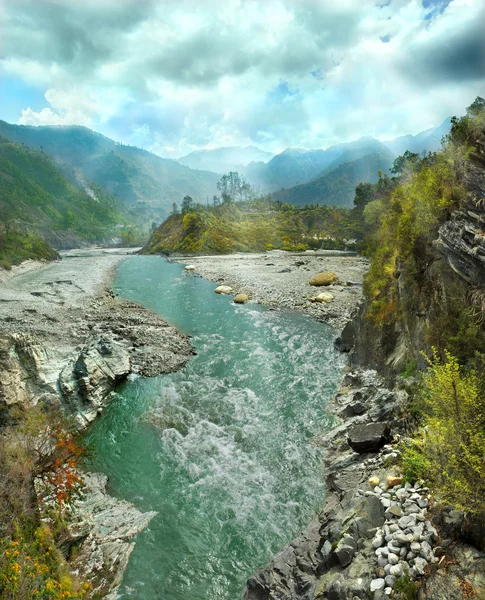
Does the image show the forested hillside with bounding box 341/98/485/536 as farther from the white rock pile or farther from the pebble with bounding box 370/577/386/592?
the pebble with bounding box 370/577/386/592

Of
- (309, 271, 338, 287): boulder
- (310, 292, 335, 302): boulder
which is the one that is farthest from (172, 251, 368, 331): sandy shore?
(309, 271, 338, 287): boulder

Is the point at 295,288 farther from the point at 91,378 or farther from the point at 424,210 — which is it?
the point at 91,378

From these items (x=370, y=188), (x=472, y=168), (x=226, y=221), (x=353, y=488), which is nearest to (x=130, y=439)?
(x=353, y=488)

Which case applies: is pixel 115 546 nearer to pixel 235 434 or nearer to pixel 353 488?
pixel 235 434

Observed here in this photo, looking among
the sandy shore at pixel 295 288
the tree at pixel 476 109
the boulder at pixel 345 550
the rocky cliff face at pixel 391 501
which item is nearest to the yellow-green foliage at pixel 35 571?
the rocky cliff face at pixel 391 501

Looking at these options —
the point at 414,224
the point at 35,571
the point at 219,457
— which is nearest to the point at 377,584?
the point at 35,571

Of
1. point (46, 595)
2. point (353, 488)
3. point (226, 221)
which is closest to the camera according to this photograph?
point (46, 595)

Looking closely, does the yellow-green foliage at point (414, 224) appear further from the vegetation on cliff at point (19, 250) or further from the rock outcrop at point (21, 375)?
the vegetation on cliff at point (19, 250)
